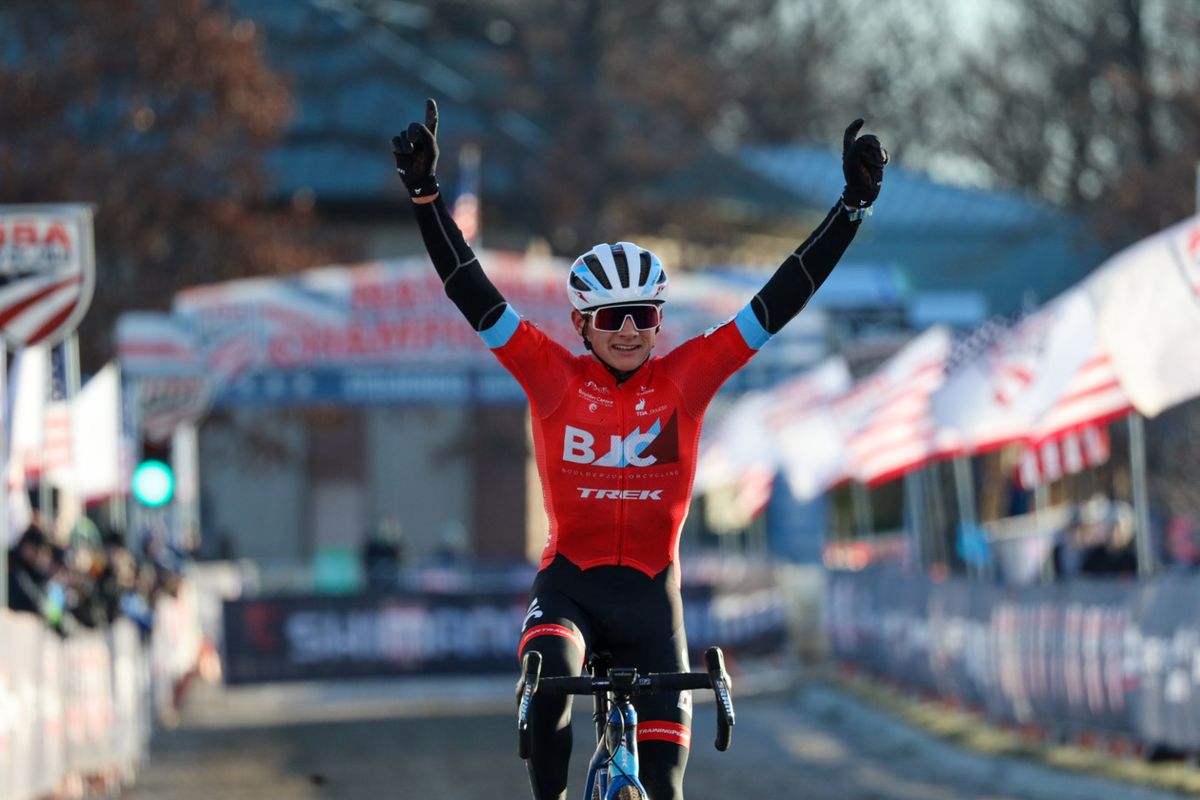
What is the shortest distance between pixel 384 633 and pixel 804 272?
2235cm

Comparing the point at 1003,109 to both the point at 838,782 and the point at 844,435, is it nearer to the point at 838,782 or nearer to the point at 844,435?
the point at 844,435

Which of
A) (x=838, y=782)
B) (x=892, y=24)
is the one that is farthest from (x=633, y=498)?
(x=892, y=24)

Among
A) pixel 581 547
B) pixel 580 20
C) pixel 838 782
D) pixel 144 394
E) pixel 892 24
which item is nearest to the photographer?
pixel 581 547

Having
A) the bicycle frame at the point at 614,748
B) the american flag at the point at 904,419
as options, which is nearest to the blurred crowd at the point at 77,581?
the american flag at the point at 904,419

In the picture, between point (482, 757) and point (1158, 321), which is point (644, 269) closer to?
point (1158, 321)

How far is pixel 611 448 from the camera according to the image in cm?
873

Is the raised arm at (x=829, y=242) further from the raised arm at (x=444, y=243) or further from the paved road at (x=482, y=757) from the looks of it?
the paved road at (x=482, y=757)

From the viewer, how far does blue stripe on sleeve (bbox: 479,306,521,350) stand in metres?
8.69

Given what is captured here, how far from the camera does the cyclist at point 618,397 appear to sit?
28.0 feet

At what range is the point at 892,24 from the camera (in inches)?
2194

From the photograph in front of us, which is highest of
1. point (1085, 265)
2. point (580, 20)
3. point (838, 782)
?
point (580, 20)

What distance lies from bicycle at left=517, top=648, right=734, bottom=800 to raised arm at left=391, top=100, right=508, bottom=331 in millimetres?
1193

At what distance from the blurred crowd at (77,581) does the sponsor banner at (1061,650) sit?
635 cm

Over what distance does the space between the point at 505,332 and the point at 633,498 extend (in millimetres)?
673
